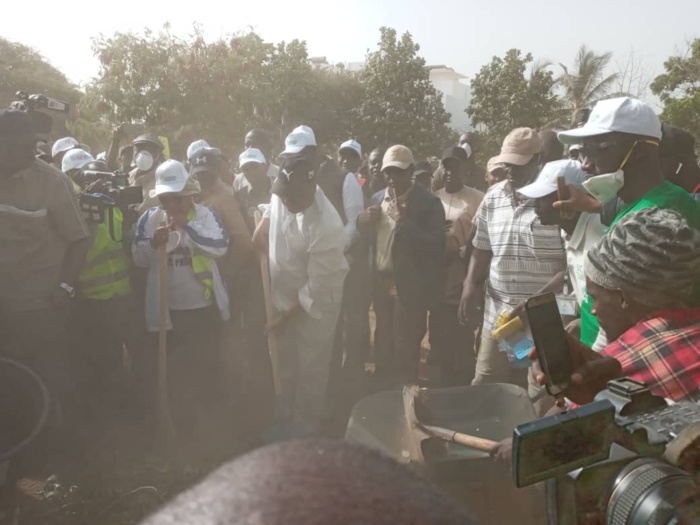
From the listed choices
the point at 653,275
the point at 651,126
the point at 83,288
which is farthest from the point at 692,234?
the point at 83,288

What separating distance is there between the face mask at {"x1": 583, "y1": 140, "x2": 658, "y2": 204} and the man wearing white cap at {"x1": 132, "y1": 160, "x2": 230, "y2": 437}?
250 cm

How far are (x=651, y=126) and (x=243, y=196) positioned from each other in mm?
4138

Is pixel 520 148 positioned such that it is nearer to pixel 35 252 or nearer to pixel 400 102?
pixel 35 252

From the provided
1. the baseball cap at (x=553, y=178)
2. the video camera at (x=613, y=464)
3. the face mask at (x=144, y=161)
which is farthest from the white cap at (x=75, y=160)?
the video camera at (x=613, y=464)

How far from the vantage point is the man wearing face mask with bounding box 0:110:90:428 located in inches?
137

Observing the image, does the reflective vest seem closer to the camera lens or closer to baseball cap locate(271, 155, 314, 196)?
baseball cap locate(271, 155, 314, 196)

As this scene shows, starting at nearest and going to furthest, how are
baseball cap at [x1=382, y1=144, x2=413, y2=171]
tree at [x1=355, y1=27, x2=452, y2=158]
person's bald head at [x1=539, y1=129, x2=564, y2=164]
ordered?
baseball cap at [x1=382, y1=144, x2=413, y2=171] < person's bald head at [x1=539, y1=129, x2=564, y2=164] < tree at [x1=355, y1=27, x2=452, y2=158]

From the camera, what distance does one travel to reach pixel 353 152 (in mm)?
6957

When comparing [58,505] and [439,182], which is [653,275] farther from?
[439,182]

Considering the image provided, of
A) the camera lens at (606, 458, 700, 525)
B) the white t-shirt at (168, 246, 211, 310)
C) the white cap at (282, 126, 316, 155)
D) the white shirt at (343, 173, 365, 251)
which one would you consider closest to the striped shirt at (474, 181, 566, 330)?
the white shirt at (343, 173, 365, 251)

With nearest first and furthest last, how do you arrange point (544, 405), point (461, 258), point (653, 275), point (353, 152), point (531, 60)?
point (653, 275), point (544, 405), point (461, 258), point (353, 152), point (531, 60)

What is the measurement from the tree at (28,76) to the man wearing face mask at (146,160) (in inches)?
726

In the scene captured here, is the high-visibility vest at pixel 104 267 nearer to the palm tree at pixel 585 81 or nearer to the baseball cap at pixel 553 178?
the baseball cap at pixel 553 178

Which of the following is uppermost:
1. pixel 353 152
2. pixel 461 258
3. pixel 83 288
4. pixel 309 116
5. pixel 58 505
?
pixel 309 116
